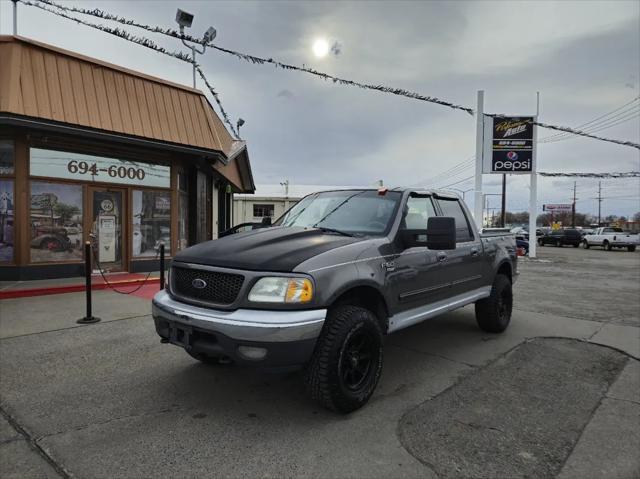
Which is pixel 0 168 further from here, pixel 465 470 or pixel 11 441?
pixel 465 470

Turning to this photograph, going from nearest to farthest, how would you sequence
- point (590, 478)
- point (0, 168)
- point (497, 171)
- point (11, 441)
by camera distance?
point (590, 478), point (11, 441), point (0, 168), point (497, 171)

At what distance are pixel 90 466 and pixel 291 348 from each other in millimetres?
1408

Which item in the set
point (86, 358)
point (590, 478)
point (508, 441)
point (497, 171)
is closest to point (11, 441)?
point (86, 358)

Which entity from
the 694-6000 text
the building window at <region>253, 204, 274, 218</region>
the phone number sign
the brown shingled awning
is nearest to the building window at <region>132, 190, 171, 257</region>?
the phone number sign

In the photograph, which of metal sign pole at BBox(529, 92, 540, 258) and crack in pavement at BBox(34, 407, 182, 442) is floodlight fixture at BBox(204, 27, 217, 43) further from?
metal sign pole at BBox(529, 92, 540, 258)

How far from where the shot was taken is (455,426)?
3322mm

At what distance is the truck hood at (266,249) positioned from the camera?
3.27 metres

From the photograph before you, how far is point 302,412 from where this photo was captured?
11.5 ft

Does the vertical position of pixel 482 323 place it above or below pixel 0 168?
below

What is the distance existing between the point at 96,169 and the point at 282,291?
8670mm

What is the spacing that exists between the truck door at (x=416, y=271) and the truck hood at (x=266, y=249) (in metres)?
0.54

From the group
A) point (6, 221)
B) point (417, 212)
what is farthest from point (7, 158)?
point (417, 212)

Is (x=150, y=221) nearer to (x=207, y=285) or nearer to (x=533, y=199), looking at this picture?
(x=207, y=285)

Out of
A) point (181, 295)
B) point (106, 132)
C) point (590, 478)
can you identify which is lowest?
point (590, 478)
